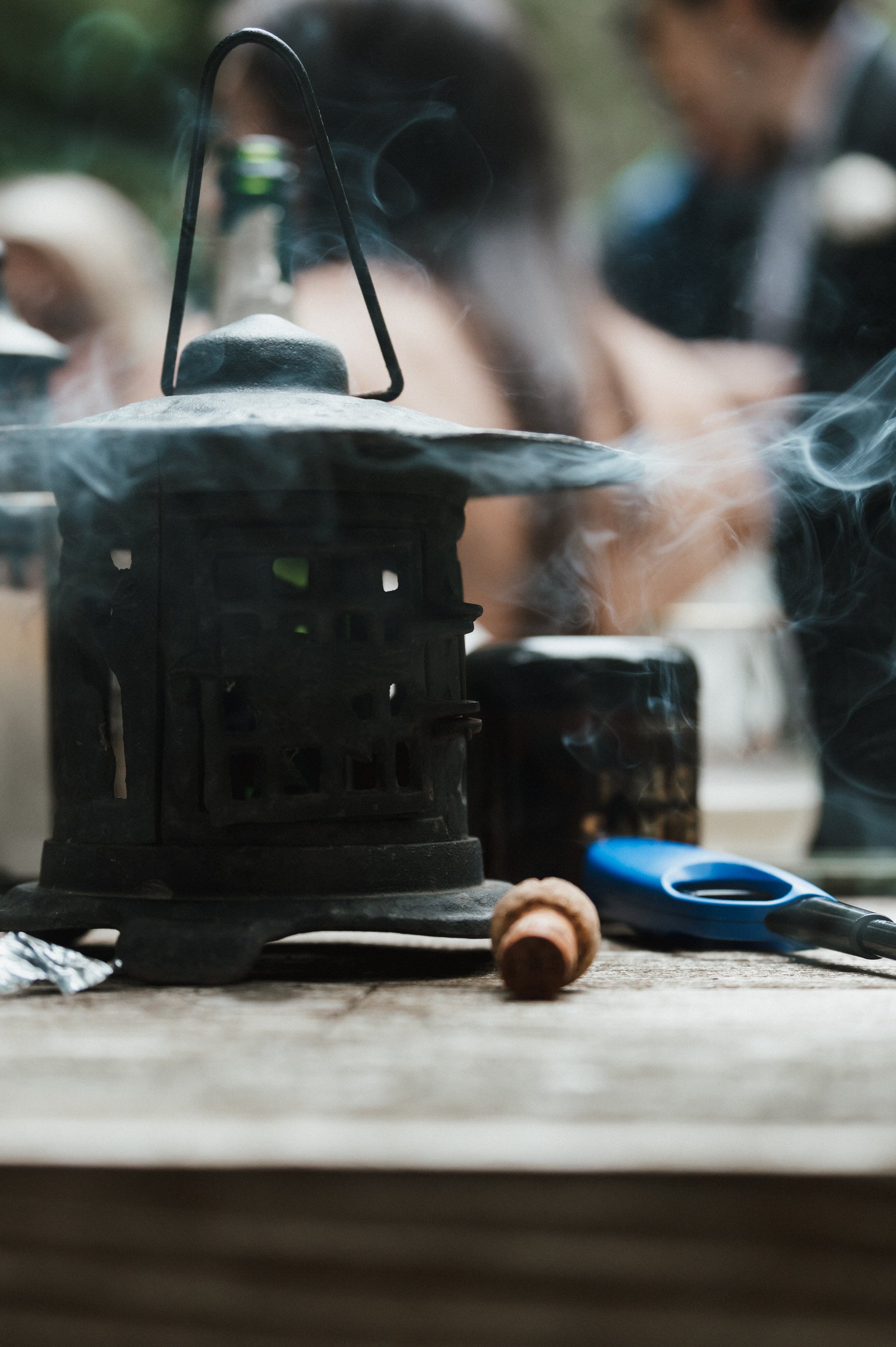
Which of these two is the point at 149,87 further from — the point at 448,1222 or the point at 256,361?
the point at 448,1222

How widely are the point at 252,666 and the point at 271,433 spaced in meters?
0.17

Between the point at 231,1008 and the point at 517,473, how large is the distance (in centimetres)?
56

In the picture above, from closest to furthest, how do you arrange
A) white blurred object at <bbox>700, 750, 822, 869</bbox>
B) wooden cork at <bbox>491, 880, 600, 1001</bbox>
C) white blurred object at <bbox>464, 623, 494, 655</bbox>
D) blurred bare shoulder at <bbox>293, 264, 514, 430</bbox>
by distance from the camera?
wooden cork at <bbox>491, 880, 600, 1001</bbox>
white blurred object at <bbox>464, 623, 494, 655</bbox>
blurred bare shoulder at <bbox>293, 264, 514, 430</bbox>
white blurred object at <bbox>700, 750, 822, 869</bbox>

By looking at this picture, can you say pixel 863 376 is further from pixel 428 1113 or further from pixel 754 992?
pixel 428 1113

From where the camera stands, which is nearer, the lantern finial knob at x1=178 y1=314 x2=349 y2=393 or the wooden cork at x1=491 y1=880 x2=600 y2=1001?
the wooden cork at x1=491 y1=880 x2=600 y2=1001

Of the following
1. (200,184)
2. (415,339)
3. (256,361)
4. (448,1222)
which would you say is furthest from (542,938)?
(415,339)

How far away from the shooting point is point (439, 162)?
2.22 metres

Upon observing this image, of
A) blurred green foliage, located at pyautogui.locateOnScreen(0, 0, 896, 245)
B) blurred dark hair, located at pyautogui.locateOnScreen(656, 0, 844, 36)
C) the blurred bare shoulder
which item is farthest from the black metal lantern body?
blurred dark hair, located at pyautogui.locateOnScreen(656, 0, 844, 36)

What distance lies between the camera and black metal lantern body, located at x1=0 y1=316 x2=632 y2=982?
0.88 meters

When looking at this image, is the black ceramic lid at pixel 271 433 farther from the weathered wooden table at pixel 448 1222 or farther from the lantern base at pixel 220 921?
the weathered wooden table at pixel 448 1222

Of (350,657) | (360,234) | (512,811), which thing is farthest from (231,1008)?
(360,234)

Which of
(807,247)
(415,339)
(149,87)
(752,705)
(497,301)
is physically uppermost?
(149,87)

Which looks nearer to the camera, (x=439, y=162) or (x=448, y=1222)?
(x=448, y=1222)

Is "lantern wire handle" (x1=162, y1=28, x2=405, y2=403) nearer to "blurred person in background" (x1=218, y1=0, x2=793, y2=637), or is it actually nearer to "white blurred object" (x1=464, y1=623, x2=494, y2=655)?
"white blurred object" (x1=464, y1=623, x2=494, y2=655)
